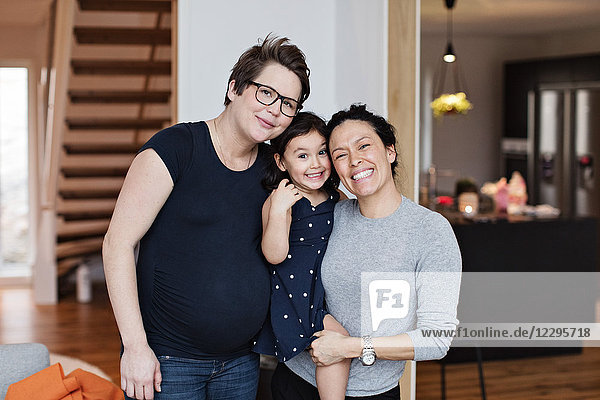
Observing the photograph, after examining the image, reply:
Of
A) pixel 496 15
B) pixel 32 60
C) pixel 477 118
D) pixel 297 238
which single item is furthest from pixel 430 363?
pixel 477 118

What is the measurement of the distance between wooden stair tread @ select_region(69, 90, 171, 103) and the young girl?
159 inches

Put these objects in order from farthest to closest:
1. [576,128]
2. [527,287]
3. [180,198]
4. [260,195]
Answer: [576,128] < [527,287] < [260,195] < [180,198]

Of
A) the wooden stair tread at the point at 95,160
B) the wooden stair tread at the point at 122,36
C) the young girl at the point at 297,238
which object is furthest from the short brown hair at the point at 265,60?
the wooden stair tread at the point at 95,160

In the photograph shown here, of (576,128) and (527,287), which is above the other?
(576,128)

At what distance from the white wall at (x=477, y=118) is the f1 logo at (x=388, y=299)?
739cm

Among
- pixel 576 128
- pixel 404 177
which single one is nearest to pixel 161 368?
pixel 404 177

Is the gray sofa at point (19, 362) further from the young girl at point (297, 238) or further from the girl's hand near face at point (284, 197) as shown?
the girl's hand near face at point (284, 197)

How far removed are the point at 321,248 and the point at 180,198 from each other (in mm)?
434

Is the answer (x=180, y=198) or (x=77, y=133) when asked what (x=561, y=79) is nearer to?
(x=77, y=133)

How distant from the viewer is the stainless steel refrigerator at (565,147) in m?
7.37

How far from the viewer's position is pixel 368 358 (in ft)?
5.90

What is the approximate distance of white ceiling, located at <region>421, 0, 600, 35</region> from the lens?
21.9 ft

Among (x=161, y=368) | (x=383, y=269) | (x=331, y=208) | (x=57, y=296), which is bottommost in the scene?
(x=57, y=296)

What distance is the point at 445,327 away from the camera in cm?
174
